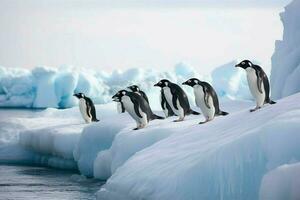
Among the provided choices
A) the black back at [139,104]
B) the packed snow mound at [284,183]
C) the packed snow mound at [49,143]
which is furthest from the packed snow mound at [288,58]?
the packed snow mound at [284,183]

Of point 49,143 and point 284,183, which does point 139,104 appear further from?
point 284,183

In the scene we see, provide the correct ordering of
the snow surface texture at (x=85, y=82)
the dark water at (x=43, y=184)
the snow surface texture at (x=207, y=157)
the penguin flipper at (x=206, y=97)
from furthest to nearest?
the snow surface texture at (x=85, y=82)
the dark water at (x=43, y=184)
the penguin flipper at (x=206, y=97)
the snow surface texture at (x=207, y=157)

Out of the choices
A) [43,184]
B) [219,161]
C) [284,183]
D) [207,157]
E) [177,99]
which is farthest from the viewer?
A: [43,184]

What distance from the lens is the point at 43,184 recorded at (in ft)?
53.8

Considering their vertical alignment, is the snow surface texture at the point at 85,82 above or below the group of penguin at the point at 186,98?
below

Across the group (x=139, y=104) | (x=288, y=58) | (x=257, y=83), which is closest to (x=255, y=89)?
(x=257, y=83)

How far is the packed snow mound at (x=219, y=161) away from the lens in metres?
8.63

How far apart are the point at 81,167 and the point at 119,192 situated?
707 cm

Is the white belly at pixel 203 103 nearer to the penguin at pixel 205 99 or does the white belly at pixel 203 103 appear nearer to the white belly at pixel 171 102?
the penguin at pixel 205 99

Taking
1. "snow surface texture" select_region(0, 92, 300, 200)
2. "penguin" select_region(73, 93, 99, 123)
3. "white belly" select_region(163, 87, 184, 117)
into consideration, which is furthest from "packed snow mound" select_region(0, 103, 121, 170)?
"white belly" select_region(163, 87, 184, 117)

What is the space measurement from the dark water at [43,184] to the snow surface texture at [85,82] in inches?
894

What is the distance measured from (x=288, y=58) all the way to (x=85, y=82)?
32870mm

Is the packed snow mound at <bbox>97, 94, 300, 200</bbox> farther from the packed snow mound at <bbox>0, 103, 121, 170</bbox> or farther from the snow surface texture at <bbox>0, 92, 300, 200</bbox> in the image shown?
the packed snow mound at <bbox>0, 103, 121, 170</bbox>

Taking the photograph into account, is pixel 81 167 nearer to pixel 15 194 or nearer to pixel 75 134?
pixel 75 134
